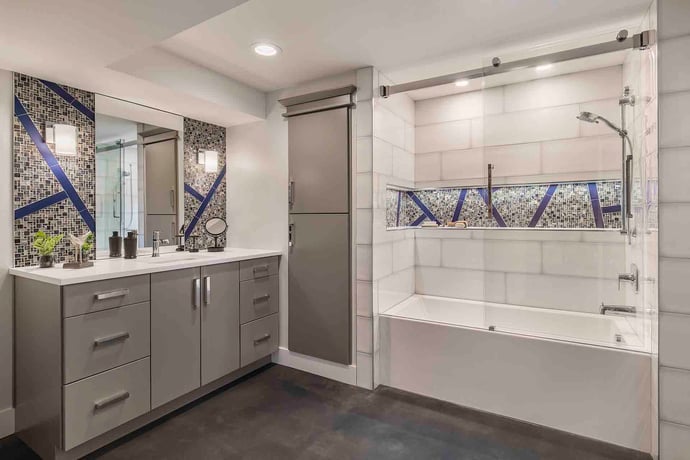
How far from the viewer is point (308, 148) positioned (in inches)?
117

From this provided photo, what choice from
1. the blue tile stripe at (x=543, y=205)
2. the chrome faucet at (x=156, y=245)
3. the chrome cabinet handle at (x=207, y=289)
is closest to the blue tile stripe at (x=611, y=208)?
the blue tile stripe at (x=543, y=205)

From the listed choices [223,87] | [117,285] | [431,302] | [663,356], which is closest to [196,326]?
[117,285]

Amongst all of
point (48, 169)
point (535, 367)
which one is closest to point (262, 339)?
point (48, 169)

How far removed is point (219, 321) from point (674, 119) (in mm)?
2946

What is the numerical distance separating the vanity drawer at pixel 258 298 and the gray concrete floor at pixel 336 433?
58cm

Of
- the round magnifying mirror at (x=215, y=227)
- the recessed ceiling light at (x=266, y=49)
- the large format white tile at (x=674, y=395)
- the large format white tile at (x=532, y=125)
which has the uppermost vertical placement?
the recessed ceiling light at (x=266, y=49)

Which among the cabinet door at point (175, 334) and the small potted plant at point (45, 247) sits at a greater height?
the small potted plant at point (45, 247)

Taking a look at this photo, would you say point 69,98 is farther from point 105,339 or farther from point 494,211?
point 494,211

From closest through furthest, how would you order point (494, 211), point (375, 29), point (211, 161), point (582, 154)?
point (375, 29) → point (582, 154) → point (494, 211) → point (211, 161)

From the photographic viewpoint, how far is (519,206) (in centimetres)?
310

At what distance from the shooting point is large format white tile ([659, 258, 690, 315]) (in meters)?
1.81

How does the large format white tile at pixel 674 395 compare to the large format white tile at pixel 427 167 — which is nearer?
the large format white tile at pixel 674 395

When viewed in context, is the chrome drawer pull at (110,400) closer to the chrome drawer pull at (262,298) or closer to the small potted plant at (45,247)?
the small potted plant at (45,247)

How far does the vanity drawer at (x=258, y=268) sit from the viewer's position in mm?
2842
